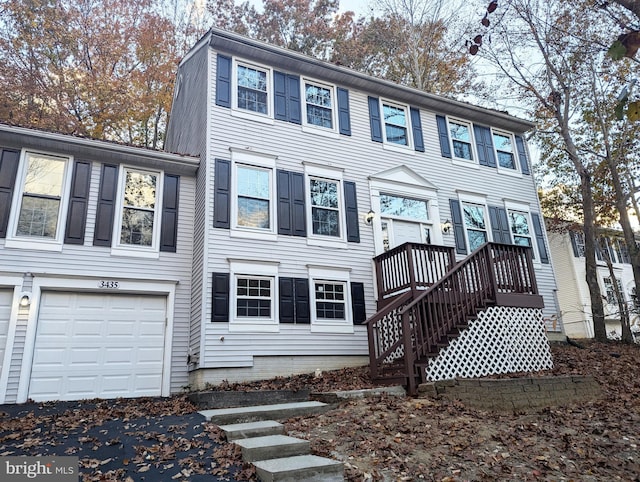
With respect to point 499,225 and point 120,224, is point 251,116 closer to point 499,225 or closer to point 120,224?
point 120,224

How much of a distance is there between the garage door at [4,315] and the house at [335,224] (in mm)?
3224

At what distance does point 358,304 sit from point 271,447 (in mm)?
5898

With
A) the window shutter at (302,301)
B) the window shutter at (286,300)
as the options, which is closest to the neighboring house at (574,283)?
the window shutter at (302,301)

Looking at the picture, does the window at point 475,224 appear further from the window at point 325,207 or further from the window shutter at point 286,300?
the window shutter at point 286,300

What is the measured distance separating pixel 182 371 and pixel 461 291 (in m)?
5.69

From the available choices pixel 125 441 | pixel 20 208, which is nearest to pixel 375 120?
pixel 20 208

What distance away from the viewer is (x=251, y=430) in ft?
17.5

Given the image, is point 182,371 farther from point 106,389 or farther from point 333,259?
point 333,259

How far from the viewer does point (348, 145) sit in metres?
11.7

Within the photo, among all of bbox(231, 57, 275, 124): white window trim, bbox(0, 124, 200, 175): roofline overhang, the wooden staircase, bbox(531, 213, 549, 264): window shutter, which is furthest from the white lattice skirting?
bbox(0, 124, 200, 175): roofline overhang

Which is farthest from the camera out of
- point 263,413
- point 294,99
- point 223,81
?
point 294,99

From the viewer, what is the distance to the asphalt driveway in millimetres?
4305

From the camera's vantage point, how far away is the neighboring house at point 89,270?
8383mm

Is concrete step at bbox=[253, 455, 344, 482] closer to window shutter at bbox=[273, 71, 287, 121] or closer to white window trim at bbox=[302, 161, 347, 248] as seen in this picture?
white window trim at bbox=[302, 161, 347, 248]
